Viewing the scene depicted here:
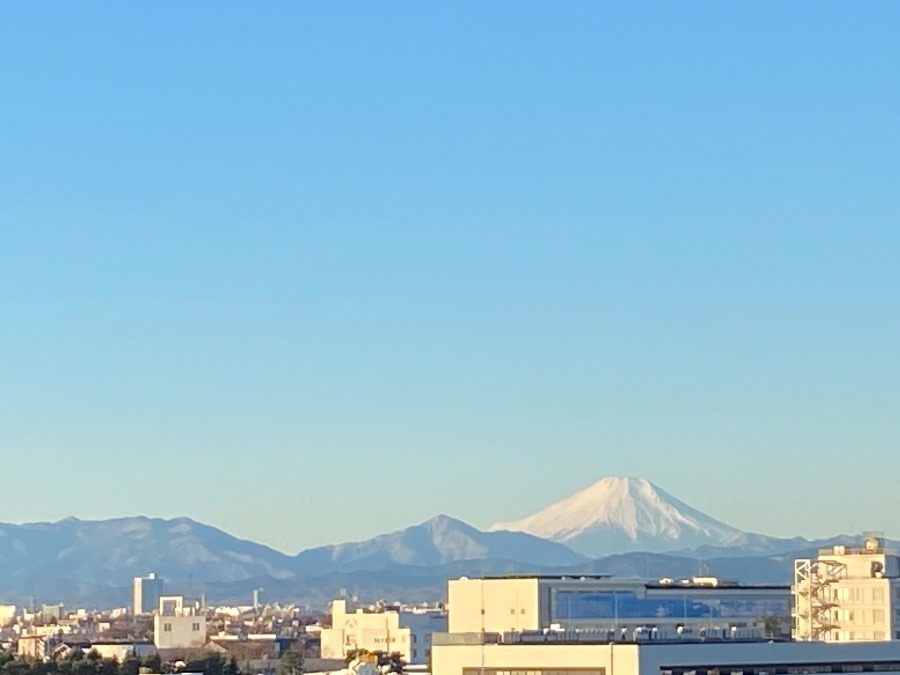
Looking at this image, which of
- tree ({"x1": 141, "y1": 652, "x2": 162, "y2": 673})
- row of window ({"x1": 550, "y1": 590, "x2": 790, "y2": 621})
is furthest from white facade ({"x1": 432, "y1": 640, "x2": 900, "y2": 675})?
tree ({"x1": 141, "y1": 652, "x2": 162, "y2": 673})

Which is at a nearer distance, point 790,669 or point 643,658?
point 643,658

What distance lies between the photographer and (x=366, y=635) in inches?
6944

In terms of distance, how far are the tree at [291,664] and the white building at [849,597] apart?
39.1m

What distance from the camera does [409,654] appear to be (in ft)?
529

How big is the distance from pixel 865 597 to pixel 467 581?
21.0m

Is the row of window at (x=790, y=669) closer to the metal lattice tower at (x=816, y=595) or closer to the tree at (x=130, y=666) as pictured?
the metal lattice tower at (x=816, y=595)

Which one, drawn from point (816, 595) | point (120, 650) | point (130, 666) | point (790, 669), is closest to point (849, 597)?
point (816, 595)

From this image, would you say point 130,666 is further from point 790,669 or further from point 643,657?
point 643,657

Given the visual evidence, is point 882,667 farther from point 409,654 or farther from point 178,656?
point 178,656

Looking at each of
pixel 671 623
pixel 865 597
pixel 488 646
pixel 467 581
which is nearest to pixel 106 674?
pixel 467 581

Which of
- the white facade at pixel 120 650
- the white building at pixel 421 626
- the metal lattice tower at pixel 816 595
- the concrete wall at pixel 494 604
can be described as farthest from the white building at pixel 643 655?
the white building at pixel 421 626

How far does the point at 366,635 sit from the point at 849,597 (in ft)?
213

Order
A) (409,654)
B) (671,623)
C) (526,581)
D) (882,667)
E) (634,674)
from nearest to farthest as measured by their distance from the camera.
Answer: (634,674)
(882,667)
(526,581)
(671,623)
(409,654)

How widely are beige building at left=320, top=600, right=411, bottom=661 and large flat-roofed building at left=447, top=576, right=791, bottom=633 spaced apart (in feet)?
118
